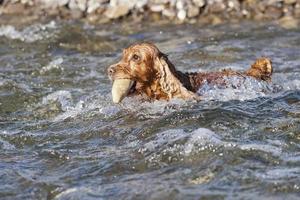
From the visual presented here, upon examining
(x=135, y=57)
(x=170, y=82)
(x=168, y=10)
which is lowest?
(x=168, y=10)

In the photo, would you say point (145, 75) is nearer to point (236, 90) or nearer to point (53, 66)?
Answer: point (236, 90)

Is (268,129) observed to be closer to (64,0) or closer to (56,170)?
(56,170)

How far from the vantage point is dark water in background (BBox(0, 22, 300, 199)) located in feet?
17.4

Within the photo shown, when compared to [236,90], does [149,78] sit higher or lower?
higher

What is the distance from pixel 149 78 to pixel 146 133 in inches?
40.5

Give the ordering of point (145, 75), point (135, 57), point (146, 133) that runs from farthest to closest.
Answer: point (145, 75) → point (135, 57) → point (146, 133)

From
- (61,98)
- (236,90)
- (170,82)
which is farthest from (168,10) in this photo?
(170,82)

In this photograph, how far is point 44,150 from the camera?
6.45 meters

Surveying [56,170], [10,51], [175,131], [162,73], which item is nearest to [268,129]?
[175,131]

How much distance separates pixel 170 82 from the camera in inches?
297

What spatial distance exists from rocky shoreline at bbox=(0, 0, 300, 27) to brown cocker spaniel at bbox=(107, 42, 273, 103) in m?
5.45

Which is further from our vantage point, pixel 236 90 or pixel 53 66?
pixel 53 66

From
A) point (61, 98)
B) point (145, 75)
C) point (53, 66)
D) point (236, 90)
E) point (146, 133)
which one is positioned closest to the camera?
point (146, 133)

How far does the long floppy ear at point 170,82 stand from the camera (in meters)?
7.51
